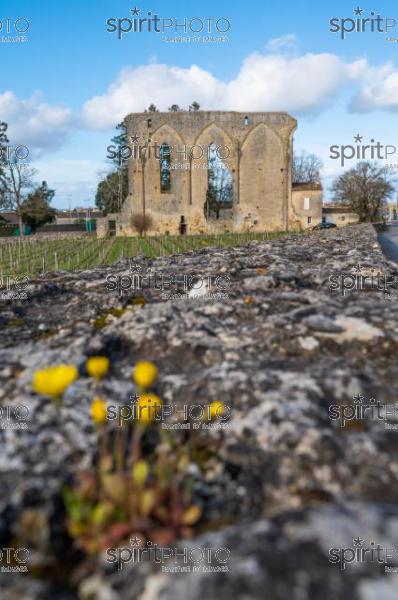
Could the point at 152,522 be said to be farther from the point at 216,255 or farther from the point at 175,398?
the point at 216,255

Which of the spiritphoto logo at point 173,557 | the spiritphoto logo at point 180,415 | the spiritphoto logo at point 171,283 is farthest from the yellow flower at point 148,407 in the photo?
the spiritphoto logo at point 171,283

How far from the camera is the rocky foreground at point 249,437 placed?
992 mm

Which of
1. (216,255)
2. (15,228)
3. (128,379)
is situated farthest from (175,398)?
(15,228)

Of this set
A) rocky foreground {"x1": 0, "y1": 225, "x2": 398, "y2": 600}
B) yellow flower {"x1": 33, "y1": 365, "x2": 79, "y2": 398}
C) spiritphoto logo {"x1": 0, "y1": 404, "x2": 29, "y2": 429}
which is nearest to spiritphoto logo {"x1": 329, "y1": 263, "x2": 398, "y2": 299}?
rocky foreground {"x1": 0, "y1": 225, "x2": 398, "y2": 600}

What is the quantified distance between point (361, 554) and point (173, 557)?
0.40m

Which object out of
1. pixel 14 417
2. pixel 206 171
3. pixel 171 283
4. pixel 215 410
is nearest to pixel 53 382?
pixel 14 417

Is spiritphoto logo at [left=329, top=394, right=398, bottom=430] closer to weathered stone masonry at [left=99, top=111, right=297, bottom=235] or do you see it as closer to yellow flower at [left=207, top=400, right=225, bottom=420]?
yellow flower at [left=207, top=400, right=225, bottom=420]

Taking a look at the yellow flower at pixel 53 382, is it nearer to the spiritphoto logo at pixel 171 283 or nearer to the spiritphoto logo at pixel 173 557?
the spiritphoto logo at pixel 173 557

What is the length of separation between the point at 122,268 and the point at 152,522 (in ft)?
12.9

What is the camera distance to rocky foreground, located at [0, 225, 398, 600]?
3.26 feet

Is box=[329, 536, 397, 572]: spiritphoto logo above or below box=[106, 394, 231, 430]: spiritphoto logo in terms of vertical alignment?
below

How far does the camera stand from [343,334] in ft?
7.23

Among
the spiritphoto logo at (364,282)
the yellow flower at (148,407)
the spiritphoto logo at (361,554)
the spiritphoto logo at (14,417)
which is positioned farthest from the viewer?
the spiritphoto logo at (364,282)

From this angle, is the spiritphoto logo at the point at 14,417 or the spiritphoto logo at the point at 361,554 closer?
the spiritphoto logo at the point at 361,554
